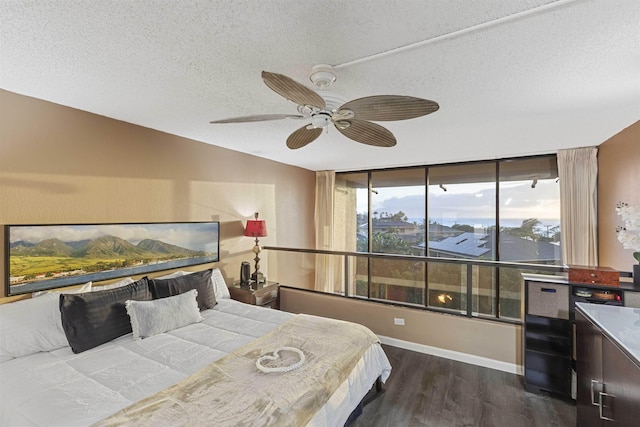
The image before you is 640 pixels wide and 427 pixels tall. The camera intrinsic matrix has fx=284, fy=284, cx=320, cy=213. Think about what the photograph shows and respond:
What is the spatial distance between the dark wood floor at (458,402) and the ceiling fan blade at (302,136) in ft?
7.36

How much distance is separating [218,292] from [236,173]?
1.70m

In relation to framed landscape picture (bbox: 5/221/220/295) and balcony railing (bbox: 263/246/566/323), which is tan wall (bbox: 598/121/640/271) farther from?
framed landscape picture (bbox: 5/221/220/295)

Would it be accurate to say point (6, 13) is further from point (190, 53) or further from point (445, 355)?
point (445, 355)

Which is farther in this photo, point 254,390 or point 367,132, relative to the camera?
point 367,132

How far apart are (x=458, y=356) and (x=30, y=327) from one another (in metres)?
3.81

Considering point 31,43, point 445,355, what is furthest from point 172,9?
point 445,355

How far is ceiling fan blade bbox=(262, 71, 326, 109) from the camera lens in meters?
1.32

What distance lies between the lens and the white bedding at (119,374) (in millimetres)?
1446

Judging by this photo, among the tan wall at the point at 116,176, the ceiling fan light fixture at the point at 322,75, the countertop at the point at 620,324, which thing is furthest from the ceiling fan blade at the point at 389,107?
the tan wall at the point at 116,176

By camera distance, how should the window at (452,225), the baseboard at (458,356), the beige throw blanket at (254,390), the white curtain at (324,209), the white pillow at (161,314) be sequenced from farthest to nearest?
the white curtain at (324,209), the window at (452,225), the baseboard at (458,356), the white pillow at (161,314), the beige throw blanket at (254,390)

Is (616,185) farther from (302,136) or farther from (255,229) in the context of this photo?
(255,229)

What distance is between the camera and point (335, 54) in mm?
1598

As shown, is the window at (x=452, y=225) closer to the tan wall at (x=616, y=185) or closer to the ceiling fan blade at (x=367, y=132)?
the tan wall at (x=616, y=185)

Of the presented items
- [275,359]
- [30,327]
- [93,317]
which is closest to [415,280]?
[275,359]
